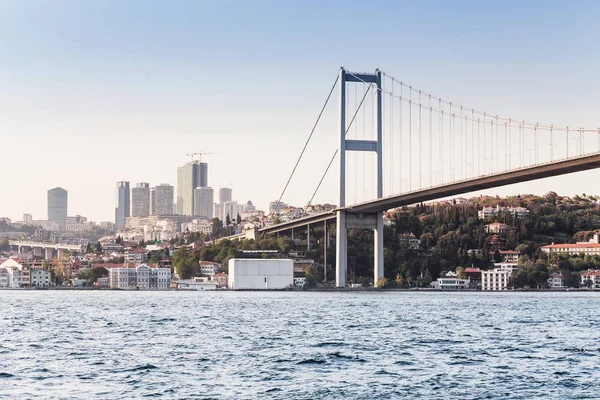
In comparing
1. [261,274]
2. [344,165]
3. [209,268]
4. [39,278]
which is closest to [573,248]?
[261,274]

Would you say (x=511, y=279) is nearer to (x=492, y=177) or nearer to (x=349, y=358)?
(x=492, y=177)

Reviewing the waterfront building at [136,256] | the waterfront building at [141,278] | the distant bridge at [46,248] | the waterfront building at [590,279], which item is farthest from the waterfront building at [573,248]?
the distant bridge at [46,248]

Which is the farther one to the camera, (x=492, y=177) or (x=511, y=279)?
(x=511, y=279)

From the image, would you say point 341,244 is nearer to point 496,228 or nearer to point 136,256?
point 496,228

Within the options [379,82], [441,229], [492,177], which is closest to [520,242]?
[441,229]

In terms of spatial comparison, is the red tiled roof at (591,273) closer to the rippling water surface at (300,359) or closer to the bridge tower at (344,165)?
the bridge tower at (344,165)

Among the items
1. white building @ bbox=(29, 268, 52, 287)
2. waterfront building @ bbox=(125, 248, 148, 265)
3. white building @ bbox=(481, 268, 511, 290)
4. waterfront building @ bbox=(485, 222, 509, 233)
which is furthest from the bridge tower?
waterfront building @ bbox=(125, 248, 148, 265)
